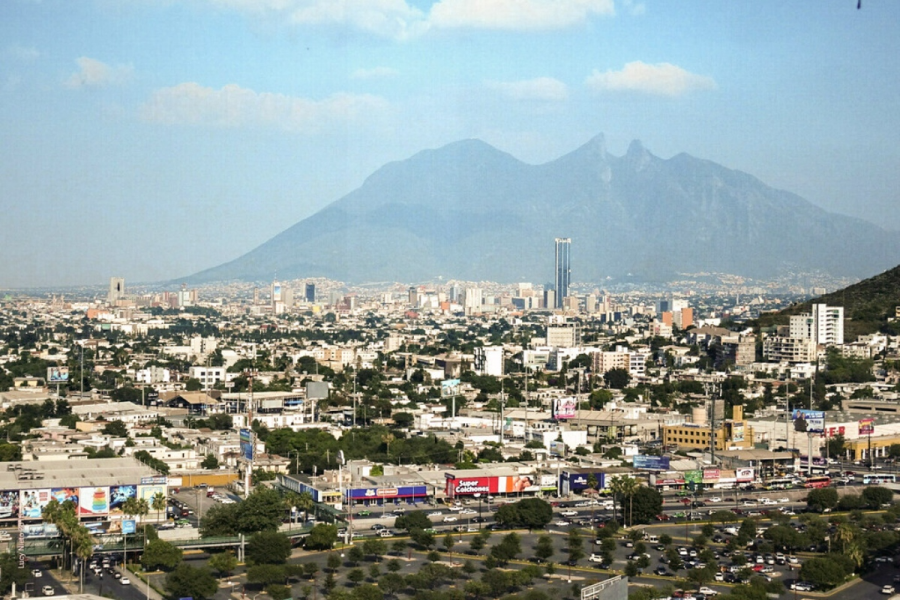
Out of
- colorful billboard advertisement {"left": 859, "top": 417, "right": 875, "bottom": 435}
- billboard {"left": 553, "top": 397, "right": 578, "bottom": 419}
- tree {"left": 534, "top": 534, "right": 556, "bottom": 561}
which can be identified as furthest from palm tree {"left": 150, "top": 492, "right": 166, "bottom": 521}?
colorful billboard advertisement {"left": 859, "top": 417, "right": 875, "bottom": 435}

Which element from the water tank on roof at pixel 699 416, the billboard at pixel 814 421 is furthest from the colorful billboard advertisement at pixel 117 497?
the billboard at pixel 814 421

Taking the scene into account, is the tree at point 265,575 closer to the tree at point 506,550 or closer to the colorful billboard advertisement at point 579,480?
the tree at point 506,550

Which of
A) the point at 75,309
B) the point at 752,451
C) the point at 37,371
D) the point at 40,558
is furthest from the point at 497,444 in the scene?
the point at 75,309

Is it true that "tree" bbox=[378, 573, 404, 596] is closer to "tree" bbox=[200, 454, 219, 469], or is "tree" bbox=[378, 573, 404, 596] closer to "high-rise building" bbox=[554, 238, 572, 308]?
"tree" bbox=[200, 454, 219, 469]

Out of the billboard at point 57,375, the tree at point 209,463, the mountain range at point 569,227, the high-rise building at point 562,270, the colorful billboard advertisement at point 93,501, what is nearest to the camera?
the colorful billboard advertisement at point 93,501

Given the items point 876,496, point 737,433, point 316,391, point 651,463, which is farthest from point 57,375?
point 876,496

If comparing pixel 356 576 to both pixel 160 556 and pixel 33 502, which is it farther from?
pixel 33 502
